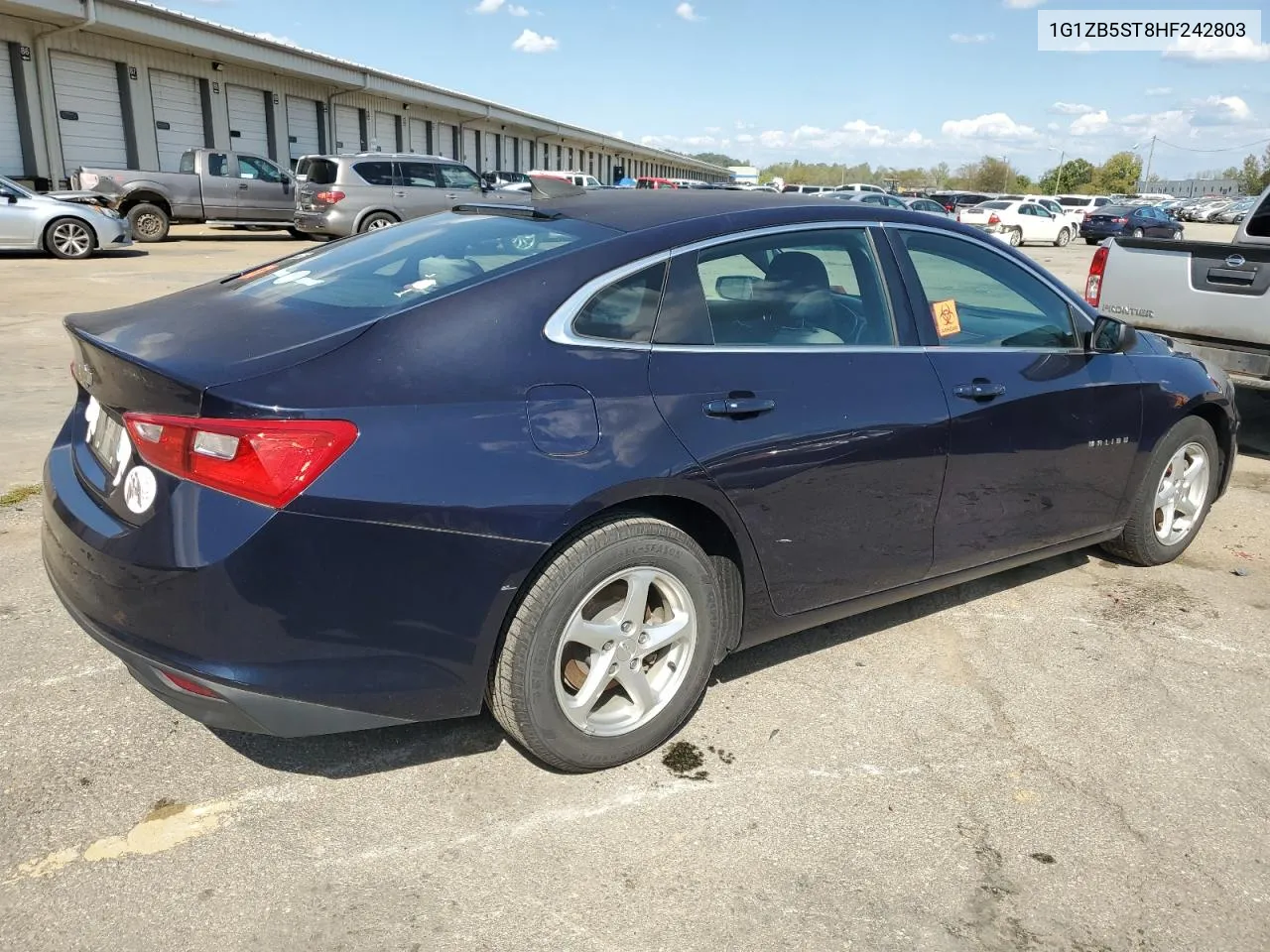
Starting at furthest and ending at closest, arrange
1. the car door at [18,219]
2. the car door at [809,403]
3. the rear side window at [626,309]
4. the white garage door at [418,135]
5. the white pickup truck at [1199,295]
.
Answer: the white garage door at [418,135] → the car door at [18,219] → the white pickup truck at [1199,295] → the car door at [809,403] → the rear side window at [626,309]

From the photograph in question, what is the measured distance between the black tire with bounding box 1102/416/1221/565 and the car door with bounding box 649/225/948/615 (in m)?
1.53

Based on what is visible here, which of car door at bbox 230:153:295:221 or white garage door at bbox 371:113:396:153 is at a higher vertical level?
white garage door at bbox 371:113:396:153

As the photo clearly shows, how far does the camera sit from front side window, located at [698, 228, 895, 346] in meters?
3.07

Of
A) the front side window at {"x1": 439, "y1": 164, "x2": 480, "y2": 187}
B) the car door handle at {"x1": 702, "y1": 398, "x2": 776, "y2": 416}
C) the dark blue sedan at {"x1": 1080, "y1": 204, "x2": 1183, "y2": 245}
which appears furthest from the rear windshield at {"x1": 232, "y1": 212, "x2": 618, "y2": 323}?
the dark blue sedan at {"x1": 1080, "y1": 204, "x2": 1183, "y2": 245}

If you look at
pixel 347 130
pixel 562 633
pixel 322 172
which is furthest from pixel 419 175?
pixel 562 633

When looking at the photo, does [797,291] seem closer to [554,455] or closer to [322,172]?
[554,455]

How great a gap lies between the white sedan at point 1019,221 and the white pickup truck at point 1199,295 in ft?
88.3

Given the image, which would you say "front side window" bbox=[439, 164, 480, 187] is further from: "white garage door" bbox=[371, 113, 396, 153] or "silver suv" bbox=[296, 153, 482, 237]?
"white garage door" bbox=[371, 113, 396, 153]

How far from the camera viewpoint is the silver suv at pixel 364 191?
64.1 feet

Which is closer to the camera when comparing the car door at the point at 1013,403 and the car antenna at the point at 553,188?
the car door at the point at 1013,403

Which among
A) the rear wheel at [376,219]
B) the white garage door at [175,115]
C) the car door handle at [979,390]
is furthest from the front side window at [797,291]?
the white garage door at [175,115]

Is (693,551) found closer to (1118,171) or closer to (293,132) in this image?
(293,132)

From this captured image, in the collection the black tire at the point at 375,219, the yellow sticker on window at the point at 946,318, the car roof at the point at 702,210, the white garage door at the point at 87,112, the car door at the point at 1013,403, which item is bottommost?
the black tire at the point at 375,219

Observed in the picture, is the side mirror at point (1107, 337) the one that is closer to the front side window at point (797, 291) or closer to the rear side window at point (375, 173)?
the front side window at point (797, 291)
